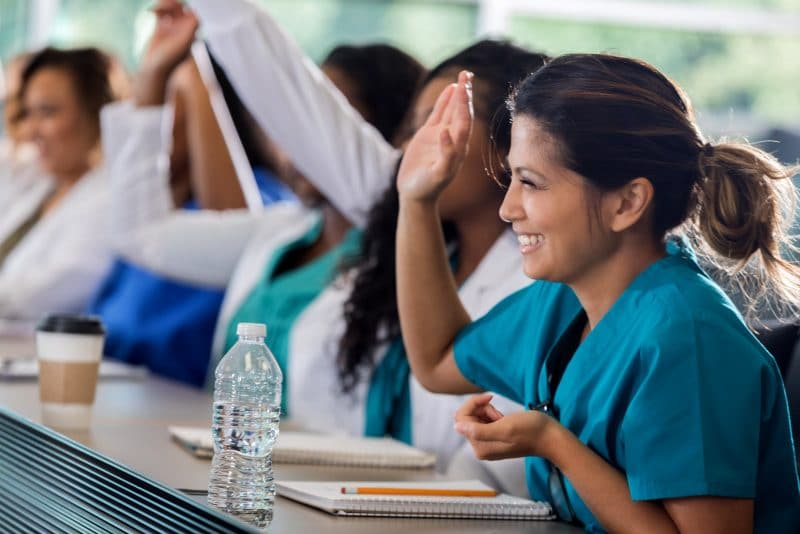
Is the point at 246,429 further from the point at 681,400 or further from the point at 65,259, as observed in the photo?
the point at 65,259

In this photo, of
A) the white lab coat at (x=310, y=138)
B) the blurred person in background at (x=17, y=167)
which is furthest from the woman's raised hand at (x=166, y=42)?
the blurred person in background at (x=17, y=167)

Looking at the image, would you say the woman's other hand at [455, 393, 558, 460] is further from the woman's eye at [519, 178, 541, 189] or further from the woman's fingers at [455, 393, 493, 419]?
the woman's eye at [519, 178, 541, 189]

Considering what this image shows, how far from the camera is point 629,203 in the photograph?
125 centimetres

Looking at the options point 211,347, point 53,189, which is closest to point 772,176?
point 211,347

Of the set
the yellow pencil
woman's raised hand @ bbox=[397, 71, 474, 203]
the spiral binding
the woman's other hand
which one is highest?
woman's raised hand @ bbox=[397, 71, 474, 203]

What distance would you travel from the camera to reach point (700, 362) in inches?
45.4

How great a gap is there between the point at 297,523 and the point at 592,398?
1.09ft

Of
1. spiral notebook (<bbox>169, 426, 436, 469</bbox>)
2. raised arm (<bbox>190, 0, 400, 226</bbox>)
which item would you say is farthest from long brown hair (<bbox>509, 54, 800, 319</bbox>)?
raised arm (<bbox>190, 0, 400, 226</bbox>)

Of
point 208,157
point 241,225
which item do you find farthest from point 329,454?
point 208,157

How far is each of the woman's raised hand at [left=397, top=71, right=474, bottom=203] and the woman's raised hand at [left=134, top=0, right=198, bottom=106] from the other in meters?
1.13

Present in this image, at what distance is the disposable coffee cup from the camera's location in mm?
1644

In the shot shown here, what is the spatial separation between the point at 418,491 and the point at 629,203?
1.25 ft

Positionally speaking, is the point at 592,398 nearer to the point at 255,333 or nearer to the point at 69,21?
the point at 255,333

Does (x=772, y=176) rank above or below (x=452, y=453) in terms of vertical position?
above
